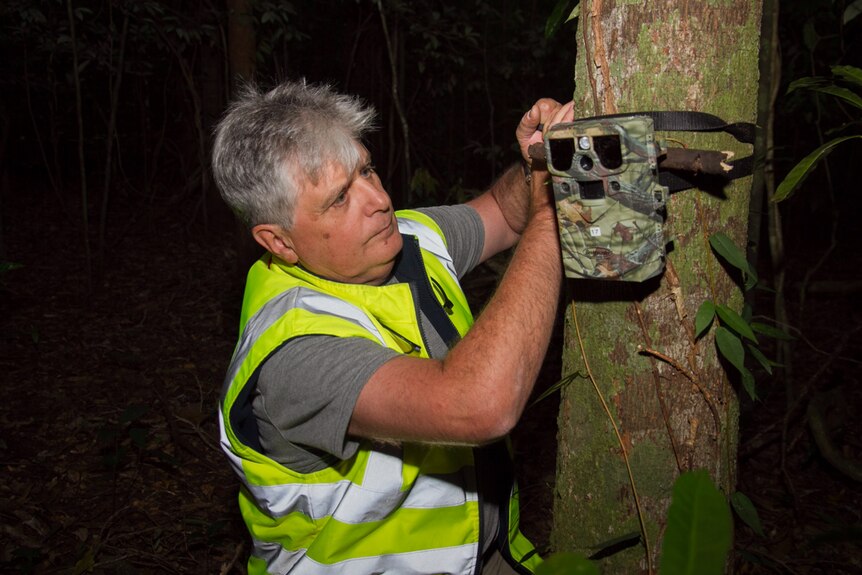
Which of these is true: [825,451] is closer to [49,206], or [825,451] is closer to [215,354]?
[215,354]

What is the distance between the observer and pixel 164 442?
146 inches

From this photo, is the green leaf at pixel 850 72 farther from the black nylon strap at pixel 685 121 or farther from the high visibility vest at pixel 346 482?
the high visibility vest at pixel 346 482

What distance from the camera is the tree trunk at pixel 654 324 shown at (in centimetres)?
127

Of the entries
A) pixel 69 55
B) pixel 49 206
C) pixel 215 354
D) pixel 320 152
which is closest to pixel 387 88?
pixel 69 55

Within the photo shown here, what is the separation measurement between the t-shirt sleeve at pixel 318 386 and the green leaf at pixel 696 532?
2.46 feet

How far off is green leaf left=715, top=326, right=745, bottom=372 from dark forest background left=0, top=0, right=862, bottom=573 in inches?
12.5

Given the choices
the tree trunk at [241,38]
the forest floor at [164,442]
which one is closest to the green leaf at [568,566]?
the forest floor at [164,442]

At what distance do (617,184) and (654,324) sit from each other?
0.34 metres

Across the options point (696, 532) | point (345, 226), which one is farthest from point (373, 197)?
point (696, 532)

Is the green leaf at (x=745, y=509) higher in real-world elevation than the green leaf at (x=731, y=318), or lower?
lower

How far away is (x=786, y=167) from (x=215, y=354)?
282 inches

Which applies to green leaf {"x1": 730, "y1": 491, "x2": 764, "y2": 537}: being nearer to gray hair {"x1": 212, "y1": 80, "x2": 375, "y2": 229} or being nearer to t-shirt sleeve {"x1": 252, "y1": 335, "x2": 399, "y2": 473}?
t-shirt sleeve {"x1": 252, "y1": 335, "x2": 399, "y2": 473}

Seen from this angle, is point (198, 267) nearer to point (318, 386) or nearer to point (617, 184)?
point (318, 386)

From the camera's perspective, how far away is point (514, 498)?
6.26ft
